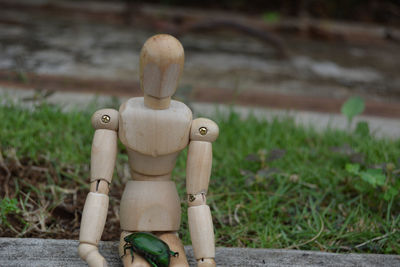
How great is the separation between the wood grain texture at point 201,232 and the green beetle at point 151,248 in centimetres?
7

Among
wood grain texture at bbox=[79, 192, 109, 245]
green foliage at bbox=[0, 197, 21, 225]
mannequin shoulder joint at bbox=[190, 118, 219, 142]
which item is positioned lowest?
green foliage at bbox=[0, 197, 21, 225]

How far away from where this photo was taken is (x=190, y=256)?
5.10 ft

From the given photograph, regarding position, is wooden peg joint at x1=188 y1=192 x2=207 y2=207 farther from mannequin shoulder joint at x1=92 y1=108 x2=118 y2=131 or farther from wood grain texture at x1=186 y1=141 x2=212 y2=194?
mannequin shoulder joint at x1=92 y1=108 x2=118 y2=131

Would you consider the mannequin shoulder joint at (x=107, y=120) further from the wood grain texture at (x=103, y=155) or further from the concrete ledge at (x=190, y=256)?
the concrete ledge at (x=190, y=256)

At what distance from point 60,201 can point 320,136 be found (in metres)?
1.43

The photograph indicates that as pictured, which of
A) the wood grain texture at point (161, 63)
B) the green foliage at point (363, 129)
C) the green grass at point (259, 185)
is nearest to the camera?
the wood grain texture at point (161, 63)

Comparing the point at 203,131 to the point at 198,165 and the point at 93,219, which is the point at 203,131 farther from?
the point at 93,219

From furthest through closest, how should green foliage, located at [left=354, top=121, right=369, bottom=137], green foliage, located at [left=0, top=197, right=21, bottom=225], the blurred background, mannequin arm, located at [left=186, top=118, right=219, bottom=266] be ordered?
the blurred background → green foliage, located at [left=354, top=121, right=369, bottom=137] → green foliage, located at [left=0, top=197, right=21, bottom=225] → mannequin arm, located at [left=186, top=118, right=219, bottom=266]

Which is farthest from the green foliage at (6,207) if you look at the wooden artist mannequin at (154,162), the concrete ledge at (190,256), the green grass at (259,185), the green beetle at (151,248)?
the green beetle at (151,248)

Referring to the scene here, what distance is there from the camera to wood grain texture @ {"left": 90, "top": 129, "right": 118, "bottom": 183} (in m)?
1.39

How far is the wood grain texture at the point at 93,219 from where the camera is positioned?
1.33m

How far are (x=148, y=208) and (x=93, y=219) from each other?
0.51ft

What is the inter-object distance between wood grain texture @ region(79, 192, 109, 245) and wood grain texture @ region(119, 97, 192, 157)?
0.55 feet

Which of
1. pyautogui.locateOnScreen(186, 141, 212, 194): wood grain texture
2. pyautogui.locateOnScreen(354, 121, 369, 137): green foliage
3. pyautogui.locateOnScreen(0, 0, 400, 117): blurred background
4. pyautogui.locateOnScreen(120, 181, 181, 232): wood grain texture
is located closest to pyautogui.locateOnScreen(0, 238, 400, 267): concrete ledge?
pyautogui.locateOnScreen(120, 181, 181, 232): wood grain texture
